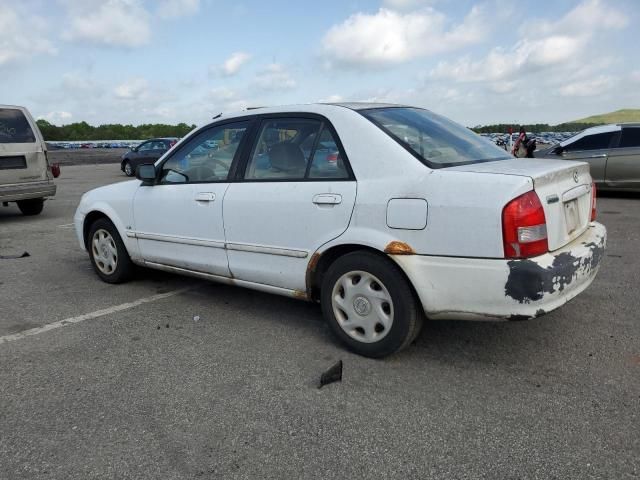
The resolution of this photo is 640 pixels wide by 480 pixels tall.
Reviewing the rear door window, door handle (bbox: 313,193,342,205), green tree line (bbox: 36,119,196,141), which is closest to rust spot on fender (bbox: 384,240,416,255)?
door handle (bbox: 313,193,342,205)

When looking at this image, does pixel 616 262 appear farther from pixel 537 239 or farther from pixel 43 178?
pixel 43 178

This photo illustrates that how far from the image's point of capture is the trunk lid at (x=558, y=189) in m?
3.05

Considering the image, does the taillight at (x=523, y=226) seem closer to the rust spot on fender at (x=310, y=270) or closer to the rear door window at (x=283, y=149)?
the rust spot on fender at (x=310, y=270)

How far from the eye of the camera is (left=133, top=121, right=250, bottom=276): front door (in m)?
4.26

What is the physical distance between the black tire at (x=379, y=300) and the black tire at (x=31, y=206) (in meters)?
9.23

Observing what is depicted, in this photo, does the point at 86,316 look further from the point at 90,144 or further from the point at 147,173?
the point at 90,144

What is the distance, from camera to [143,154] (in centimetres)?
2272

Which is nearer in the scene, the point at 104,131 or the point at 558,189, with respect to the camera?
the point at 558,189

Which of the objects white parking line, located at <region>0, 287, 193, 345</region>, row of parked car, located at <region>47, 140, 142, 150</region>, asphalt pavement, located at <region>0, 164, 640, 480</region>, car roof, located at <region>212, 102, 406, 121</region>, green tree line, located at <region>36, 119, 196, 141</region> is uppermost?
green tree line, located at <region>36, 119, 196, 141</region>

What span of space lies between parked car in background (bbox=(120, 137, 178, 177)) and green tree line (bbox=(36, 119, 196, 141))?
173 feet

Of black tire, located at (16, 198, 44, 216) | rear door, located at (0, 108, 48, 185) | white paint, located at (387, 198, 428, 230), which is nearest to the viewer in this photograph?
white paint, located at (387, 198, 428, 230)

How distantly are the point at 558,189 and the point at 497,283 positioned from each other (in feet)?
2.38

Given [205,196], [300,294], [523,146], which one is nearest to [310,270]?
[300,294]

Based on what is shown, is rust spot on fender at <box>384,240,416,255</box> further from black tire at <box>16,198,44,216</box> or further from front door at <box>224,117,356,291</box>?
black tire at <box>16,198,44,216</box>
